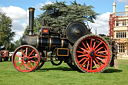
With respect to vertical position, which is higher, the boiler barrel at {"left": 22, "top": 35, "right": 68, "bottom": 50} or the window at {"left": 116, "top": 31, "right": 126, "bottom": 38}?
the window at {"left": 116, "top": 31, "right": 126, "bottom": 38}

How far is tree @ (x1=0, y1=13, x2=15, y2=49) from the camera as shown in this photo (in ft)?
157

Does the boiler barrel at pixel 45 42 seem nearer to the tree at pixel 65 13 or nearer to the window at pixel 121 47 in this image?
the tree at pixel 65 13

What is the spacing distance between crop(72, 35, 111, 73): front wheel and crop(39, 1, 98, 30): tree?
18.4 m

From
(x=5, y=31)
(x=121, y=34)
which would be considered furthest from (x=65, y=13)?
(x=5, y=31)

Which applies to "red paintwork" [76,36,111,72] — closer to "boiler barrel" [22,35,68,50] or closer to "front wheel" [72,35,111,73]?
"front wheel" [72,35,111,73]

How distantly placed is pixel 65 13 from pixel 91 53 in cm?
2076

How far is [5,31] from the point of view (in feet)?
163

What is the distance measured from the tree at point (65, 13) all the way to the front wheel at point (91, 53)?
1836 centimetres

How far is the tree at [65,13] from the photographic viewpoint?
2780 cm

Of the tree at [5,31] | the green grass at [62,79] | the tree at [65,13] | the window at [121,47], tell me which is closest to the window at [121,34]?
the window at [121,47]

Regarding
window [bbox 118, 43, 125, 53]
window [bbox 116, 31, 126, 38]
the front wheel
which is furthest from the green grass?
window [bbox 116, 31, 126, 38]

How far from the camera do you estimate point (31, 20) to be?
9.88 metres

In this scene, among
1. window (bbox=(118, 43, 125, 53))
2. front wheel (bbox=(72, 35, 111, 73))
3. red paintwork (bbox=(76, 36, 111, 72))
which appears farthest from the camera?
window (bbox=(118, 43, 125, 53))

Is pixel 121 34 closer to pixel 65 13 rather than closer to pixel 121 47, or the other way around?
pixel 121 47
